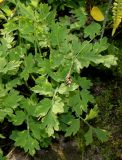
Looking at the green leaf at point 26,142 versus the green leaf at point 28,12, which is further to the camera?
the green leaf at point 28,12

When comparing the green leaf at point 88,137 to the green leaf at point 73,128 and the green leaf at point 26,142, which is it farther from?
the green leaf at point 26,142

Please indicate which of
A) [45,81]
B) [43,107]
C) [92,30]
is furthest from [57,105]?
[92,30]

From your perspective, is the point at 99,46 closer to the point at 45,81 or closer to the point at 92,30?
the point at 92,30

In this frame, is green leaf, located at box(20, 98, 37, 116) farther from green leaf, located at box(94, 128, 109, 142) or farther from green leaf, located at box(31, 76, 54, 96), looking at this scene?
green leaf, located at box(94, 128, 109, 142)

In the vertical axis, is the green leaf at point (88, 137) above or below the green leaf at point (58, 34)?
below

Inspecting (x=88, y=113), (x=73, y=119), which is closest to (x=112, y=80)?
(x=88, y=113)

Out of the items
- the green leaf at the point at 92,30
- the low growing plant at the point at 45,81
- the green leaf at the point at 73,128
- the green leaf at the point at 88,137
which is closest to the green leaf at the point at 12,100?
the low growing plant at the point at 45,81

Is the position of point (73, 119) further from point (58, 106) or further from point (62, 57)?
point (62, 57)

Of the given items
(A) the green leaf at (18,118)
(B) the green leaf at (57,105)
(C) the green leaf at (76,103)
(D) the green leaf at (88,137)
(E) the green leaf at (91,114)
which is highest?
(B) the green leaf at (57,105)
